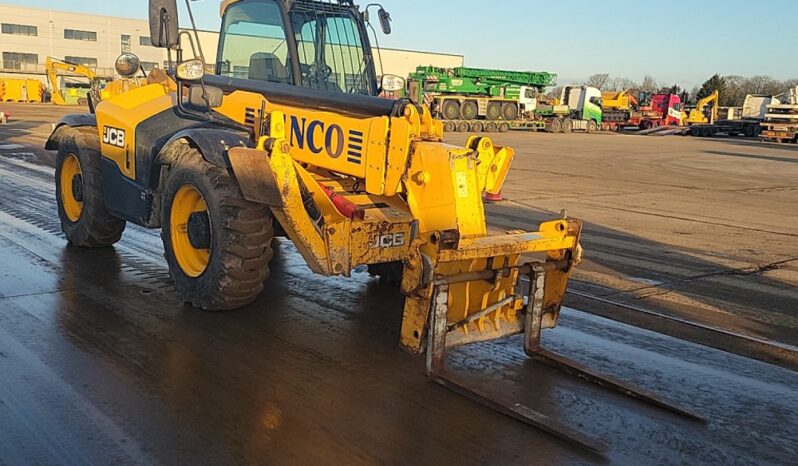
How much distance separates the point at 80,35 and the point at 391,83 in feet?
274

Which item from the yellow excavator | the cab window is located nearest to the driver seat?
the cab window

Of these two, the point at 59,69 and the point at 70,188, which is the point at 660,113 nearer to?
the point at 59,69

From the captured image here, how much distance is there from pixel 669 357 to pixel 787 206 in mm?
10928

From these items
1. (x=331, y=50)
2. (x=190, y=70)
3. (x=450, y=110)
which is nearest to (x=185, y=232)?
(x=190, y=70)

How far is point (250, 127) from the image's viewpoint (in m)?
6.01

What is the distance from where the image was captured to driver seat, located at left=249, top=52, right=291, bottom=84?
6152 millimetres

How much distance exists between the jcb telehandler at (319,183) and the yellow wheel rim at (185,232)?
0.04 ft

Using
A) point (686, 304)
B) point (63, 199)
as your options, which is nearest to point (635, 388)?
point (686, 304)

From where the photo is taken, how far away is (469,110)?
4559 cm

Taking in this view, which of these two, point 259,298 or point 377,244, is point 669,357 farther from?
point 259,298

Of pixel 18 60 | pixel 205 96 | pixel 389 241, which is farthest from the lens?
pixel 18 60

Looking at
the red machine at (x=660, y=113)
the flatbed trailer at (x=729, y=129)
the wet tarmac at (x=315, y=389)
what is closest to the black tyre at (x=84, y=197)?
the wet tarmac at (x=315, y=389)

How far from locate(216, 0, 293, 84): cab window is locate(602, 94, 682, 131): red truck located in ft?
162

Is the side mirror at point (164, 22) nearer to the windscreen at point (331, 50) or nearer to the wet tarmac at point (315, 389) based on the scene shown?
the windscreen at point (331, 50)
